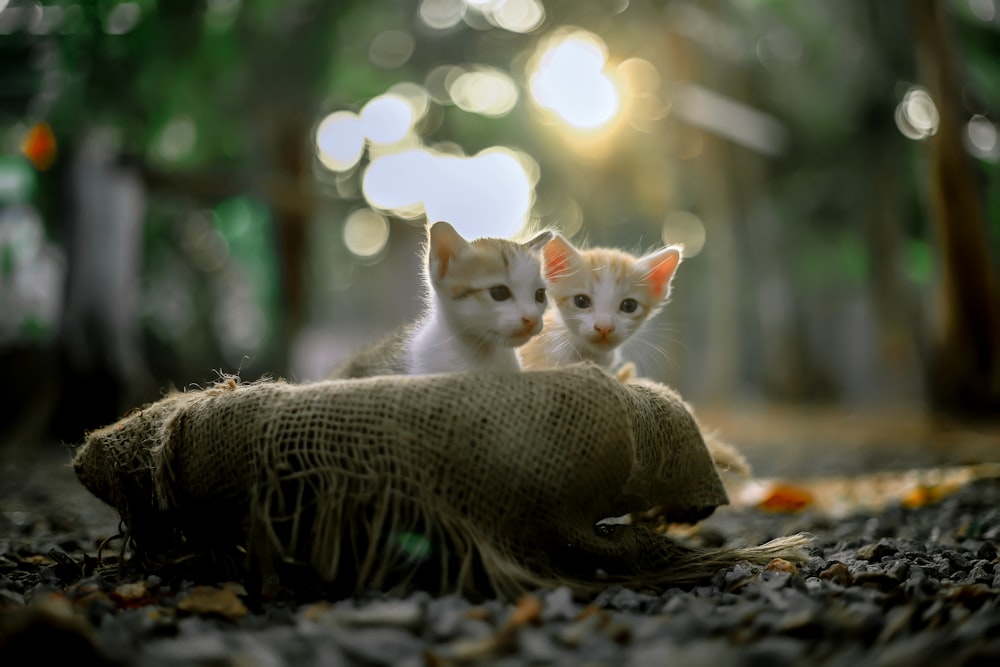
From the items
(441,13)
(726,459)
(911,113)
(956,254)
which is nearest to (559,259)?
(726,459)

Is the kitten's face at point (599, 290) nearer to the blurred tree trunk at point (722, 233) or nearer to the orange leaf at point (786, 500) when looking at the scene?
the orange leaf at point (786, 500)

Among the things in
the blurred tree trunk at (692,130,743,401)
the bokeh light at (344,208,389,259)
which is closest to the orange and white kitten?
the blurred tree trunk at (692,130,743,401)

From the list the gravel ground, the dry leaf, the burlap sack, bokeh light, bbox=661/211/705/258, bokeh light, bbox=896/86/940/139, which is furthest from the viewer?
bokeh light, bbox=661/211/705/258

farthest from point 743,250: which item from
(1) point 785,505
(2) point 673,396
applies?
(2) point 673,396

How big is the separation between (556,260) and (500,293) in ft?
1.78

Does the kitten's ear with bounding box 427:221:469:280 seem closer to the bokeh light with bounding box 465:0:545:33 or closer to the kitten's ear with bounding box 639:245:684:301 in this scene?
the kitten's ear with bounding box 639:245:684:301

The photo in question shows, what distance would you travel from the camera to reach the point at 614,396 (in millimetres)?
2436

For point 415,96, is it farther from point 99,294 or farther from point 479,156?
point 99,294

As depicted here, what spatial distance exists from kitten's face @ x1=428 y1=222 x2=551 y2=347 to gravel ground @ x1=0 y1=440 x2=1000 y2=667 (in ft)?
3.13

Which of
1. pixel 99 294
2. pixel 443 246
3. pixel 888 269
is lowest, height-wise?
pixel 888 269

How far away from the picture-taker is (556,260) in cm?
340

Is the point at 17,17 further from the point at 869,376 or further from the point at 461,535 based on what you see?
the point at 869,376

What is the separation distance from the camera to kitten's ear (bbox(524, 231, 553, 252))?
123 inches

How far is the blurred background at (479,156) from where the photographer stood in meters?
8.09
